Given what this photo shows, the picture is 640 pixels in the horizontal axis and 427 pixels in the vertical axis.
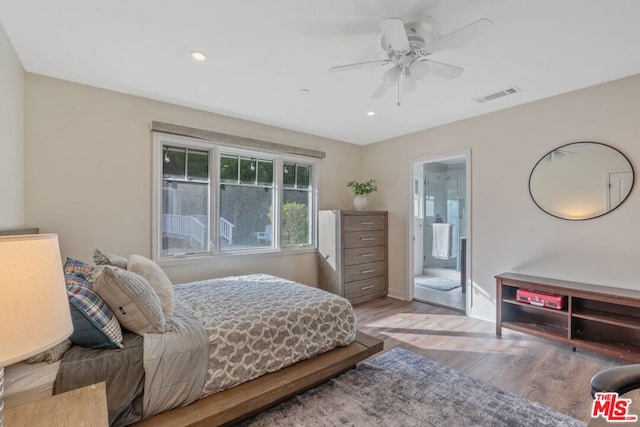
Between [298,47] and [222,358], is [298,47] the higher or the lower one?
the higher one

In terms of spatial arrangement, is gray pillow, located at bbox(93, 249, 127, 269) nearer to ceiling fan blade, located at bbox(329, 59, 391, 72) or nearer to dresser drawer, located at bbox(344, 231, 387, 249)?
ceiling fan blade, located at bbox(329, 59, 391, 72)

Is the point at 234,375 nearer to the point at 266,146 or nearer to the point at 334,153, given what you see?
the point at 266,146

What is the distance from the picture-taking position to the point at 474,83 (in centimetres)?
275

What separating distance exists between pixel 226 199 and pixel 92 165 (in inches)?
53.1

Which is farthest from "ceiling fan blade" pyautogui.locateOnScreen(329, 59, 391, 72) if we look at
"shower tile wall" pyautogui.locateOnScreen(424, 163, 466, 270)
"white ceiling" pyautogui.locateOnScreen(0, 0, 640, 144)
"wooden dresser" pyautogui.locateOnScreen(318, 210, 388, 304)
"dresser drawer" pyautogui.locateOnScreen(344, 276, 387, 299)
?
"shower tile wall" pyautogui.locateOnScreen(424, 163, 466, 270)

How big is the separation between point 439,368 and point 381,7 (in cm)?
262

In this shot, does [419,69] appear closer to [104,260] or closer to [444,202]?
[104,260]

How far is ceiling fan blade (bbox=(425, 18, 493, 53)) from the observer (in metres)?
1.57

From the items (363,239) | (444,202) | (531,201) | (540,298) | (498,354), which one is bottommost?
(498,354)

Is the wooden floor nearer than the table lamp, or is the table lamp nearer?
the table lamp

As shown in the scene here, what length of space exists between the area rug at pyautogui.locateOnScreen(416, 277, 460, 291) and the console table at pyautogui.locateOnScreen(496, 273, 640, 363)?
1.90 m

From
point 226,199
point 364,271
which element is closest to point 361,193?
point 364,271

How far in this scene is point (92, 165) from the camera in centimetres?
282

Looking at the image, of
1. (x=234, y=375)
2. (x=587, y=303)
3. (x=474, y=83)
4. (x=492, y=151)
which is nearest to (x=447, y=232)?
(x=492, y=151)
